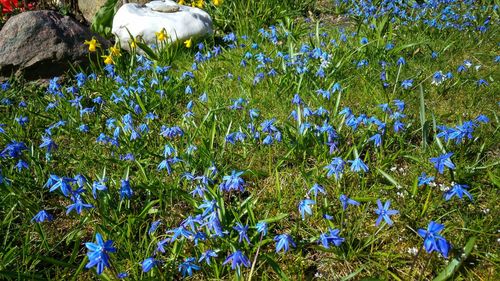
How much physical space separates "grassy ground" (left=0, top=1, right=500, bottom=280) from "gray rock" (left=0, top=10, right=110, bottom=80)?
20 cm

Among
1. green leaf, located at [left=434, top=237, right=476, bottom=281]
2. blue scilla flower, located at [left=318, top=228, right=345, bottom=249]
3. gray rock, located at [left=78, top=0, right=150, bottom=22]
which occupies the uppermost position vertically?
blue scilla flower, located at [left=318, top=228, right=345, bottom=249]

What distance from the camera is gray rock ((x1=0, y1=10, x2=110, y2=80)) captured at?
4.47 meters

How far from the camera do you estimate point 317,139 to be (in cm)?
277

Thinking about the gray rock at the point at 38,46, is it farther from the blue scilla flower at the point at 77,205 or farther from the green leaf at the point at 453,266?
the green leaf at the point at 453,266

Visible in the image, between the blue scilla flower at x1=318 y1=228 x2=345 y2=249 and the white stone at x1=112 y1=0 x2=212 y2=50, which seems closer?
the blue scilla flower at x1=318 y1=228 x2=345 y2=249

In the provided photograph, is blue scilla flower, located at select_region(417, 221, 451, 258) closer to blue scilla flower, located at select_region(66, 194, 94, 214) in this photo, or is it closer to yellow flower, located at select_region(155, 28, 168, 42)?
blue scilla flower, located at select_region(66, 194, 94, 214)

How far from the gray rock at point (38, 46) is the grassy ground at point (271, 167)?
0.20 metres

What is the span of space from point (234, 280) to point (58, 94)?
273 centimetres

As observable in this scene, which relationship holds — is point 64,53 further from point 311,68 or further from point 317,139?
point 317,139

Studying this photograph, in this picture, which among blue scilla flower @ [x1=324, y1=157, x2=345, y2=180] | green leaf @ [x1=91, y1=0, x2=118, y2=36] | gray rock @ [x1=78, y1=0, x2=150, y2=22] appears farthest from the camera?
gray rock @ [x1=78, y1=0, x2=150, y2=22]

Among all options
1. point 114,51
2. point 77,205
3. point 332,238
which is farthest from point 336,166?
point 114,51

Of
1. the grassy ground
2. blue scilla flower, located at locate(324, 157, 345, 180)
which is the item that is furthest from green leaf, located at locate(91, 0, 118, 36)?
blue scilla flower, located at locate(324, 157, 345, 180)

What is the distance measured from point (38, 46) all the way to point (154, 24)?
4.52 feet

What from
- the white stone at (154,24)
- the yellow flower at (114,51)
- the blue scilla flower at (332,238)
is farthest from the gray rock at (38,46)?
the blue scilla flower at (332,238)
